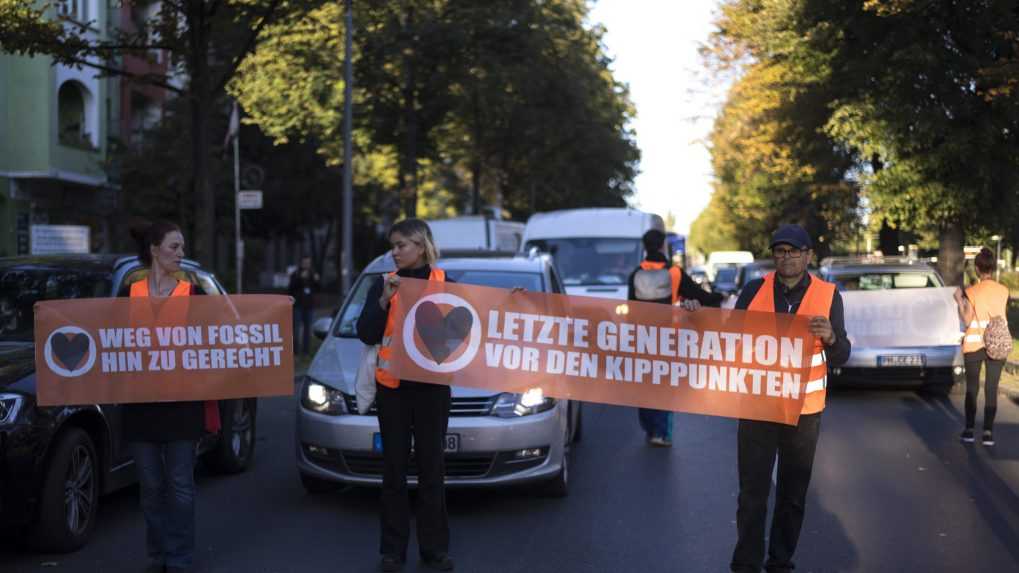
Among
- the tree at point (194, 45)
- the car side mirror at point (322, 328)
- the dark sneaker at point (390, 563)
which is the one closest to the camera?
the dark sneaker at point (390, 563)

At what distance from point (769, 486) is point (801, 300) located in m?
0.92

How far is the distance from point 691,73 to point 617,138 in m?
7.10

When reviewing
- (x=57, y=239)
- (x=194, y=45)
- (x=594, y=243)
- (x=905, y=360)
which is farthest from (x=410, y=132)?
(x=905, y=360)

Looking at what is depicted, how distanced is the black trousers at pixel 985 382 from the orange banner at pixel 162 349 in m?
6.55

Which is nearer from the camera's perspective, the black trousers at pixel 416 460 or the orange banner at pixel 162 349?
the black trousers at pixel 416 460

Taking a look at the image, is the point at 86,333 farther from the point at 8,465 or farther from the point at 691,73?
the point at 691,73

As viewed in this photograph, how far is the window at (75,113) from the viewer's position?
33250 millimetres

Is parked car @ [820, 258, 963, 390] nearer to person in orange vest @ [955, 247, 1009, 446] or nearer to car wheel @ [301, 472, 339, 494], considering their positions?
person in orange vest @ [955, 247, 1009, 446]

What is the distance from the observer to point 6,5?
1520 centimetres

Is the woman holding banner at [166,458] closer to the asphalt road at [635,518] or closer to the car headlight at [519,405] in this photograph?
the asphalt road at [635,518]

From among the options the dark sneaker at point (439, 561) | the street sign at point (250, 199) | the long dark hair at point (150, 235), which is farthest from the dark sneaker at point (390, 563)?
the street sign at point (250, 199)

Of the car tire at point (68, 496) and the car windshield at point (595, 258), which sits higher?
the car windshield at point (595, 258)

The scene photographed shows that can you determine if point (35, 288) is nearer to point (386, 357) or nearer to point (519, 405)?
point (386, 357)

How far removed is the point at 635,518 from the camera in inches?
309
